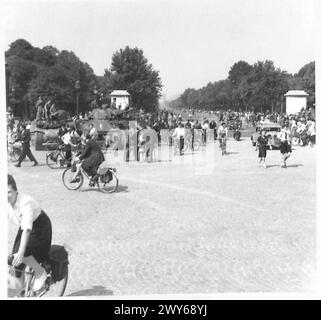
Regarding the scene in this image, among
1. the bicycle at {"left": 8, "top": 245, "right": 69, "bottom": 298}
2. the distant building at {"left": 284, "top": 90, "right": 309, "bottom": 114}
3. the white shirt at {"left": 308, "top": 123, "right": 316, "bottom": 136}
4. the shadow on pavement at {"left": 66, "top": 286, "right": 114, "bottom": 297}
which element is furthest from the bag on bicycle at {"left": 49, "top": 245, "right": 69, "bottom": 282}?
the distant building at {"left": 284, "top": 90, "right": 309, "bottom": 114}

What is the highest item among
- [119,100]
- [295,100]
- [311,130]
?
[295,100]

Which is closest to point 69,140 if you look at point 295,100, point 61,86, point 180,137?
point 180,137

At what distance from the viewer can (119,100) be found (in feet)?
65.9

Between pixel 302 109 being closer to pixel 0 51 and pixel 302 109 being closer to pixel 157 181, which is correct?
pixel 157 181

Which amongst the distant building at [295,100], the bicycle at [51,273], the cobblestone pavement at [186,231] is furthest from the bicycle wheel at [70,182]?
the distant building at [295,100]

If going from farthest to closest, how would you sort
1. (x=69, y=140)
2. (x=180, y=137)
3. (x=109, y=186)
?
(x=180, y=137)
(x=69, y=140)
(x=109, y=186)

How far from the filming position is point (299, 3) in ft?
32.0

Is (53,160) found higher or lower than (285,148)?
lower

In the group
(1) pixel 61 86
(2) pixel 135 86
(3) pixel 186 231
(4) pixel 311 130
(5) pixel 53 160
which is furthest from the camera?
(1) pixel 61 86

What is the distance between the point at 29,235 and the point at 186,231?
388cm

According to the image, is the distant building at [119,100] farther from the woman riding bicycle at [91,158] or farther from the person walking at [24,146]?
the woman riding bicycle at [91,158]

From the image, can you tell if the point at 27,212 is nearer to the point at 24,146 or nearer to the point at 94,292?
the point at 94,292

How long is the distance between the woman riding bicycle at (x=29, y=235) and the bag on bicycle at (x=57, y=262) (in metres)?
0.11

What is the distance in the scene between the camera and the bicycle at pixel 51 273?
22.9 ft
